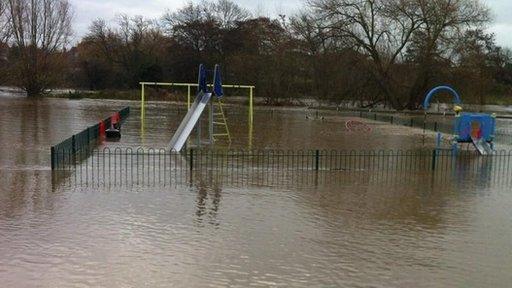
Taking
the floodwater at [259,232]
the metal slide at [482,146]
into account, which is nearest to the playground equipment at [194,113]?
the floodwater at [259,232]

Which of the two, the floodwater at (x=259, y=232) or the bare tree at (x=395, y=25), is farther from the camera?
the bare tree at (x=395, y=25)

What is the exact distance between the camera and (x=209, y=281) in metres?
6.98

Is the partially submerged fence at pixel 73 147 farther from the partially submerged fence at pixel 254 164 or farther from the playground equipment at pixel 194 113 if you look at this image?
the playground equipment at pixel 194 113

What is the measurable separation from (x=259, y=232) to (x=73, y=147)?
928 cm

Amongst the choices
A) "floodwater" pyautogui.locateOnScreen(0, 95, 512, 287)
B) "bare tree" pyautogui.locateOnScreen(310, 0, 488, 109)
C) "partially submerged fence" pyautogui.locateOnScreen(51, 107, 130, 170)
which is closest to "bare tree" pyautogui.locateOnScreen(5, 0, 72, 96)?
"bare tree" pyautogui.locateOnScreen(310, 0, 488, 109)

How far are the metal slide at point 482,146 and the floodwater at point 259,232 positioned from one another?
237 inches

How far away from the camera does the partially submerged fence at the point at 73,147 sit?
15583 mm

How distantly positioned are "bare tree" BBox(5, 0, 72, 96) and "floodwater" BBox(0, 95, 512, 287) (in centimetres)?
5267

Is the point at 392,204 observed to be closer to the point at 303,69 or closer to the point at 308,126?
the point at 308,126

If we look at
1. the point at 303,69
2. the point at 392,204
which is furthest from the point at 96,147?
the point at 303,69

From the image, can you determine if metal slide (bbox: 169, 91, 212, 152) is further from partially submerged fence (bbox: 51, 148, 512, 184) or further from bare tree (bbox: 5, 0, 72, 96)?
bare tree (bbox: 5, 0, 72, 96)

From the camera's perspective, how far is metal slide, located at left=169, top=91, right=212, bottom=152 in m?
19.2

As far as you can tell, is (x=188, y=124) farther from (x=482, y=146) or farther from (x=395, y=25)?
(x=395, y=25)

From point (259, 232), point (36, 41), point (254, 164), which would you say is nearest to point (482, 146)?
point (254, 164)
